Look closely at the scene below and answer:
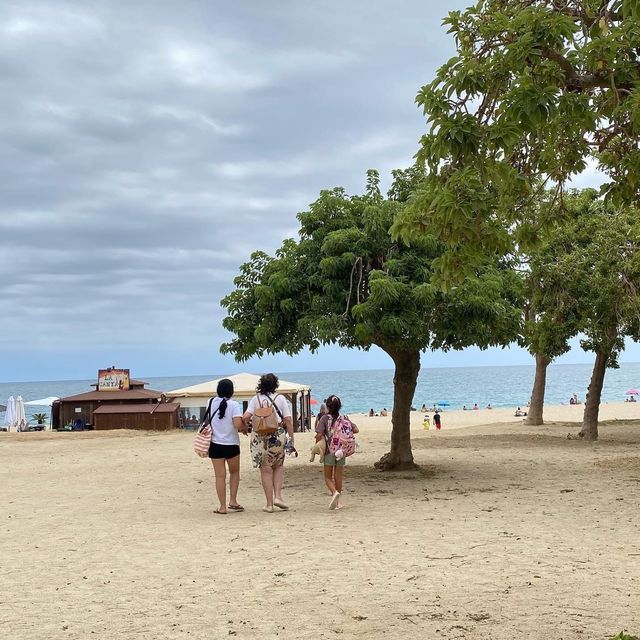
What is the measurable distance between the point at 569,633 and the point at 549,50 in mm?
4060

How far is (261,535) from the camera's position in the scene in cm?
862

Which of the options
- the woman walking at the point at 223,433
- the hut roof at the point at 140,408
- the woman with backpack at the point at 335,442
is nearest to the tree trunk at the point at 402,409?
the woman with backpack at the point at 335,442

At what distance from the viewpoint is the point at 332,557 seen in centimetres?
738

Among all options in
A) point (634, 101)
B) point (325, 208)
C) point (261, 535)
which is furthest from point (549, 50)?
→ point (325, 208)

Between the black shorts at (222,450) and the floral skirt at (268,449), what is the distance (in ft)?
0.94

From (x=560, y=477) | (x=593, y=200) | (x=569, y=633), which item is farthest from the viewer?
(x=593, y=200)

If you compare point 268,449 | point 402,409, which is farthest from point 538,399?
point 268,449

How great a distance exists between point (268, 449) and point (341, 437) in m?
1.15

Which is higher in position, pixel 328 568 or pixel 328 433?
pixel 328 433

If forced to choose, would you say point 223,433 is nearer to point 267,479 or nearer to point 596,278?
point 267,479

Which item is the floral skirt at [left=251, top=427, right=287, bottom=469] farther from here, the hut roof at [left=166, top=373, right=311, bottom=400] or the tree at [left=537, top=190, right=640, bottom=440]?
the hut roof at [left=166, top=373, right=311, bottom=400]

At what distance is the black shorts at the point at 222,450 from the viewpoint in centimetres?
1009

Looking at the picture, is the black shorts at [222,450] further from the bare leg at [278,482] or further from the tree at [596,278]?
the tree at [596,278]

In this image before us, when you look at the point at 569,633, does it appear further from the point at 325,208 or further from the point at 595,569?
the point at 325,208
